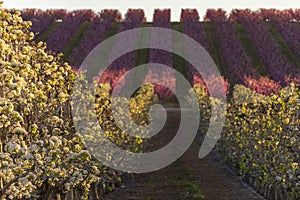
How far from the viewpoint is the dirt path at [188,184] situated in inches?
553

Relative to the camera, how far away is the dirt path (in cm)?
1404

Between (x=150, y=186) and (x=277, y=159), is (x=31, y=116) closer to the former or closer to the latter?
(x=277, y=159)

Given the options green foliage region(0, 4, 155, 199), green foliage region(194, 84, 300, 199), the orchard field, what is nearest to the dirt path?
the orchard field

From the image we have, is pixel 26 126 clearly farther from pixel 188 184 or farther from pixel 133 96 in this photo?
pixel 133 96

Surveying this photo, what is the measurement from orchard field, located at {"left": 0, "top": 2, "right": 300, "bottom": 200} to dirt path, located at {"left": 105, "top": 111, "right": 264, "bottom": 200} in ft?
0.58

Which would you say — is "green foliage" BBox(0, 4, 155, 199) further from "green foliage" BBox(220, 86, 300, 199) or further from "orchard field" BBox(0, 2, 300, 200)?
"green foliage" BBox(220, 86, 300, 199)

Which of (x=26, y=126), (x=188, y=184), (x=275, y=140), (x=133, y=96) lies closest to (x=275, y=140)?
(x=275, y=140)

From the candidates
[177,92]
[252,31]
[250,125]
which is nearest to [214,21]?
[252,31]

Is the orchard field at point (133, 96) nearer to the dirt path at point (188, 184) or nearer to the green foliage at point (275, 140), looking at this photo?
the green foliage at point (275, 140)

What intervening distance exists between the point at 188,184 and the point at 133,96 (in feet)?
86.2

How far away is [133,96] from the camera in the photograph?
1635 inches

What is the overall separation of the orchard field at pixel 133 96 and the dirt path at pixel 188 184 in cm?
18

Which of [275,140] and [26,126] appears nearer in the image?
[26,126]

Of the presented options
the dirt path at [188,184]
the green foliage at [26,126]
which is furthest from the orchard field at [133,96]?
the dirt path at [188,184]
